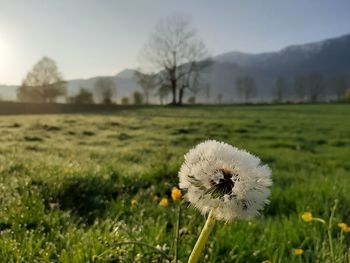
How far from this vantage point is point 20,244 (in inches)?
119

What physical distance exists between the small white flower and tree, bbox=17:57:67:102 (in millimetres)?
88234

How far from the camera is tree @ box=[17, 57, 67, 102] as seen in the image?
8544 centimetres

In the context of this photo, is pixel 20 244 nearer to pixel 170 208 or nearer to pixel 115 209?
pixel 115 209

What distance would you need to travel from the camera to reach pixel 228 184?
128 cm

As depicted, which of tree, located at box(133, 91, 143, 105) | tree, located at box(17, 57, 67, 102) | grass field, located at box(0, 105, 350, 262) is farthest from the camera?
tree, located at box(133, 91, 143, 105)

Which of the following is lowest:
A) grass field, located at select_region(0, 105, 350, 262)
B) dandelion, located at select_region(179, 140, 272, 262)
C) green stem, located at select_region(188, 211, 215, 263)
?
grass field, located at select_region(0, 105, 350, 262)

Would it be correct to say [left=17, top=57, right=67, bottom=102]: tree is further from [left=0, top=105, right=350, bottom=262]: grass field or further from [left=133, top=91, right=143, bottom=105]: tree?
[left=0, top=105, right=350, bottom=262]: grass field

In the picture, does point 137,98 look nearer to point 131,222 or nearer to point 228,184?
point 131,222

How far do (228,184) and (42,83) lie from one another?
89318 mm

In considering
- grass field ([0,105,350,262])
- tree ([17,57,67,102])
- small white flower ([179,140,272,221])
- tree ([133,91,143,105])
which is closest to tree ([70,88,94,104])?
tree ([17,57,67,102])

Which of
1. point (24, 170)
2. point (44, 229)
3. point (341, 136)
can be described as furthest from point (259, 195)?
point (341, 136)

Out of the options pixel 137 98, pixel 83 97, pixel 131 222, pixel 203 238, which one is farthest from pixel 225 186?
pixel 137 98

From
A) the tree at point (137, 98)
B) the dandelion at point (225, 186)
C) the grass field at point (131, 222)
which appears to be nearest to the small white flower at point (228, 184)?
the dandelion at point (225, 186)

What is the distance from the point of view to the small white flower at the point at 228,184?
1248 mm
